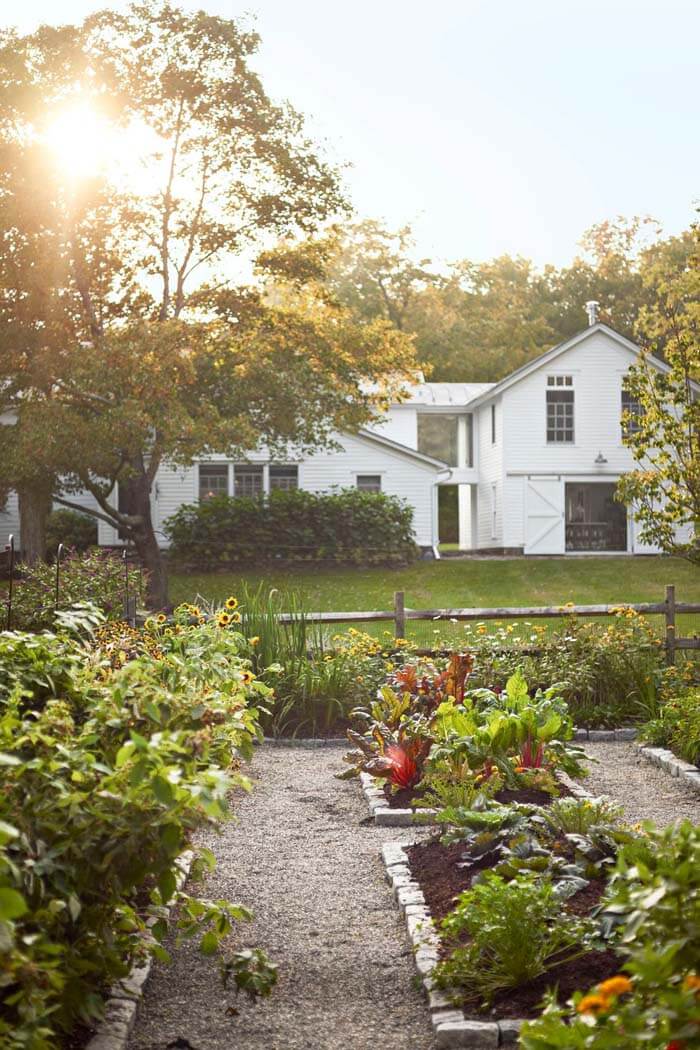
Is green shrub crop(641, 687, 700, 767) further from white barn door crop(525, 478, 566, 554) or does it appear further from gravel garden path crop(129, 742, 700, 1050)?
white barn door crop(525, 478, 566, 554)

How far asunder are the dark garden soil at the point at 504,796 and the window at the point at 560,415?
87.2 feet

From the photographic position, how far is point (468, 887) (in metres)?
5.45

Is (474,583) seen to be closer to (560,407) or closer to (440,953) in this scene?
(560,407)

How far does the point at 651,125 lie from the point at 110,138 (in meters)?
10.4

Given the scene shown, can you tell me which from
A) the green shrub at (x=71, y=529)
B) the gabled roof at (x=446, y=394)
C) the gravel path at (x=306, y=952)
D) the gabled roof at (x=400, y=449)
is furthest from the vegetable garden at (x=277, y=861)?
the gabled roof at (x=446, y=394)

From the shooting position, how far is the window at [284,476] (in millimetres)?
32062

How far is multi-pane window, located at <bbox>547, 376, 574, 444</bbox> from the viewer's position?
33.6m

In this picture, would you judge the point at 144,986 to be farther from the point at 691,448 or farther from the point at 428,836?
the point at 691,448

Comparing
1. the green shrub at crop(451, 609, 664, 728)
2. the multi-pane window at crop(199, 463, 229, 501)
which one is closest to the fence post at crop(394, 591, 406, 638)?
the green shrub at crop(451, 609, 664, 728)

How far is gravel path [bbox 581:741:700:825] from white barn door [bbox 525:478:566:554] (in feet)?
77.3

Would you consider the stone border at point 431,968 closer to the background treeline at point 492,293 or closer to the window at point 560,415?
the window at point 560,415

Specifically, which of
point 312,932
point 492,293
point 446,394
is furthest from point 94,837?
point 492,293

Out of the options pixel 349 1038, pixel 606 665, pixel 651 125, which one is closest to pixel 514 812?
pixel 349 1038

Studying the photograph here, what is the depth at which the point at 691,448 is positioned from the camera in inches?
488
